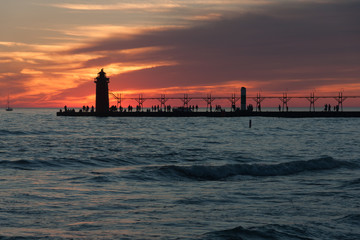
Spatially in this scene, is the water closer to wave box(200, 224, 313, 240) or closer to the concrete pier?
wave box(200, 224, 313, 240)

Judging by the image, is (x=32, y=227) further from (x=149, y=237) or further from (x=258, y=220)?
(x=258, y=220)

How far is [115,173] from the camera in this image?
1983 centimetres

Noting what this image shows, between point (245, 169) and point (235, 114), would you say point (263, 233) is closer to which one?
point (245, 169)

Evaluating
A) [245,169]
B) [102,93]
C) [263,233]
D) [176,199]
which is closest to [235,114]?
[102,93]

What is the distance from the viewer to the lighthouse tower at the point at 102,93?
107 m

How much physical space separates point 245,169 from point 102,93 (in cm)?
9046

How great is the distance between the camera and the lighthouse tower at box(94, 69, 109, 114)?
352 feet

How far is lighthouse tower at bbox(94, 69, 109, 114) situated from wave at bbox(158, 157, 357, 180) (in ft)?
292

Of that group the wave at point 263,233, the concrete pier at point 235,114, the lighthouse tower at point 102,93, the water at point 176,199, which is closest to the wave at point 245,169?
the water at point 176,199

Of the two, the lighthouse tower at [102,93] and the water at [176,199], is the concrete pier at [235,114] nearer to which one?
the lighthouse tower at [102,93]

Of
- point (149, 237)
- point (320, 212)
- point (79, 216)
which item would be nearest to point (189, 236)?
point (149, 237)

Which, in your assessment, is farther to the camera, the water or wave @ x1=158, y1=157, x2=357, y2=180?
wave @ x1=158, y1=157, x2=357, y2=180

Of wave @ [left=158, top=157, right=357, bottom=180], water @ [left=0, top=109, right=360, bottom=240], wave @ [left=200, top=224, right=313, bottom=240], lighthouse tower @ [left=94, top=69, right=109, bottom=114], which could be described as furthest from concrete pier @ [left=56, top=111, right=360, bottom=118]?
wave @ [left=200, top=224, right=313, bottom=240]

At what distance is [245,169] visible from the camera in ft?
68.8
